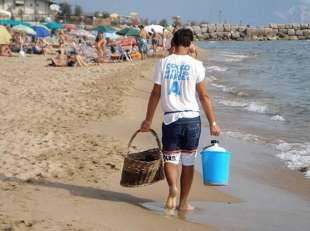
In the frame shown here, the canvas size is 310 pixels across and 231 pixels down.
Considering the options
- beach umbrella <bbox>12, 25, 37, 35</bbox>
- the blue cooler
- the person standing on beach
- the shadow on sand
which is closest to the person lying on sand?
the person standing on beach

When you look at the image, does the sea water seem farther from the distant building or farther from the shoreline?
the distant building

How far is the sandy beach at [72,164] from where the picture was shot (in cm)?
457

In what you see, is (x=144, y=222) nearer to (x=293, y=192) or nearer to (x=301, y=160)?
(x=293, y=192)

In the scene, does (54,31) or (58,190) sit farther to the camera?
(54,31)

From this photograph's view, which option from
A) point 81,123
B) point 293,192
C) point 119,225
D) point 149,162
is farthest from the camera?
point 81,123

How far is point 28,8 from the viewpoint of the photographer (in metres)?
78.9

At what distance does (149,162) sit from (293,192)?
6.43ft

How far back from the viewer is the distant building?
242 feet

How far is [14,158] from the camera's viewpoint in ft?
21.5

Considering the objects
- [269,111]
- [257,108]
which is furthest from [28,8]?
[269,111]

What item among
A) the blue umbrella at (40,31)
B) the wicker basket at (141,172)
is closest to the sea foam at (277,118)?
the wicker basket at (141,172)

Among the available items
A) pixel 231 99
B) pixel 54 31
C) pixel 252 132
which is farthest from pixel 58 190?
pixel 54 31

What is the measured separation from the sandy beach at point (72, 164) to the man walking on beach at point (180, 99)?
0.58m

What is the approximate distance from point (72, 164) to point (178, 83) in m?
2.14
